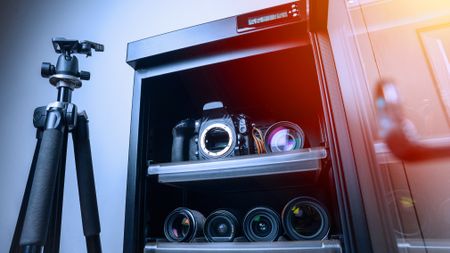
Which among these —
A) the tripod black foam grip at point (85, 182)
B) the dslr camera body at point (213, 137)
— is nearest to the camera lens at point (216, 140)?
the dslr camera body at point (213, 137)

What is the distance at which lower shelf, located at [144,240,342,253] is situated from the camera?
1.44 ft

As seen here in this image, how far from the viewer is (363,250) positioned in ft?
1.27

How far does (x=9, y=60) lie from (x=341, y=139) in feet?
4.71

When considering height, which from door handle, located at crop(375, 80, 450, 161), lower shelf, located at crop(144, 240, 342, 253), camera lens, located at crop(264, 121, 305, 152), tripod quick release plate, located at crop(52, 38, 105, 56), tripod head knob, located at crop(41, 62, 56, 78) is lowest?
lower shelf, located at crop(144, 240, 342, 253)

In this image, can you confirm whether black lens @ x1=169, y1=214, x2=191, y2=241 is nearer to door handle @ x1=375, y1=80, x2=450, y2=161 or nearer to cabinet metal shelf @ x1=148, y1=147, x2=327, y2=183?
cabinet metal shelf @ x1=148, y1=147, x2=327, y2=183

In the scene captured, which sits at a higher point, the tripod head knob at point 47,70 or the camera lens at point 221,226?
the tripod head knob at point 47,70

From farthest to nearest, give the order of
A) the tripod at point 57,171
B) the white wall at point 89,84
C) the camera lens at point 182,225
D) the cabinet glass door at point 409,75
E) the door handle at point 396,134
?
the white wall at point 89,84
the camera lens at point 182,225
the tripod at point 57,171
the cabinet glass door at point 409,75
the door handle at point 396,134

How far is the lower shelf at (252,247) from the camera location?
439 millimetres

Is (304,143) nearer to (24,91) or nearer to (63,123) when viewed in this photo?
(63,123)

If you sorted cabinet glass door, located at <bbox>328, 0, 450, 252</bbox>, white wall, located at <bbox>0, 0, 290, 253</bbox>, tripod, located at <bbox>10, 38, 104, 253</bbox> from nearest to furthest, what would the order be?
1. cabinet glass door, located at <bbox>328, 0, 450, 252</bbox>
2. tripod, located at <bbox>10, 38, 104, 253</bbox>
3. white wall, located at <bbox>0, 0, 290, 253</bbox>

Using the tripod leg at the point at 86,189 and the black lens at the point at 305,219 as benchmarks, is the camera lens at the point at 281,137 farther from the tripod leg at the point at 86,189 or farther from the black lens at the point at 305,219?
the tripod leg at the point at 86,189

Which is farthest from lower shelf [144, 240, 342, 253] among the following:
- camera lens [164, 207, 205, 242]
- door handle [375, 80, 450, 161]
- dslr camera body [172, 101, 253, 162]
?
door handle [375, 80, 450, 161]

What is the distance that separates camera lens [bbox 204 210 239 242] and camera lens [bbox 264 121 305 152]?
0.55 ft

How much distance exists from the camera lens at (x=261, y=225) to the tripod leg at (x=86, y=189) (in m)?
0.29
